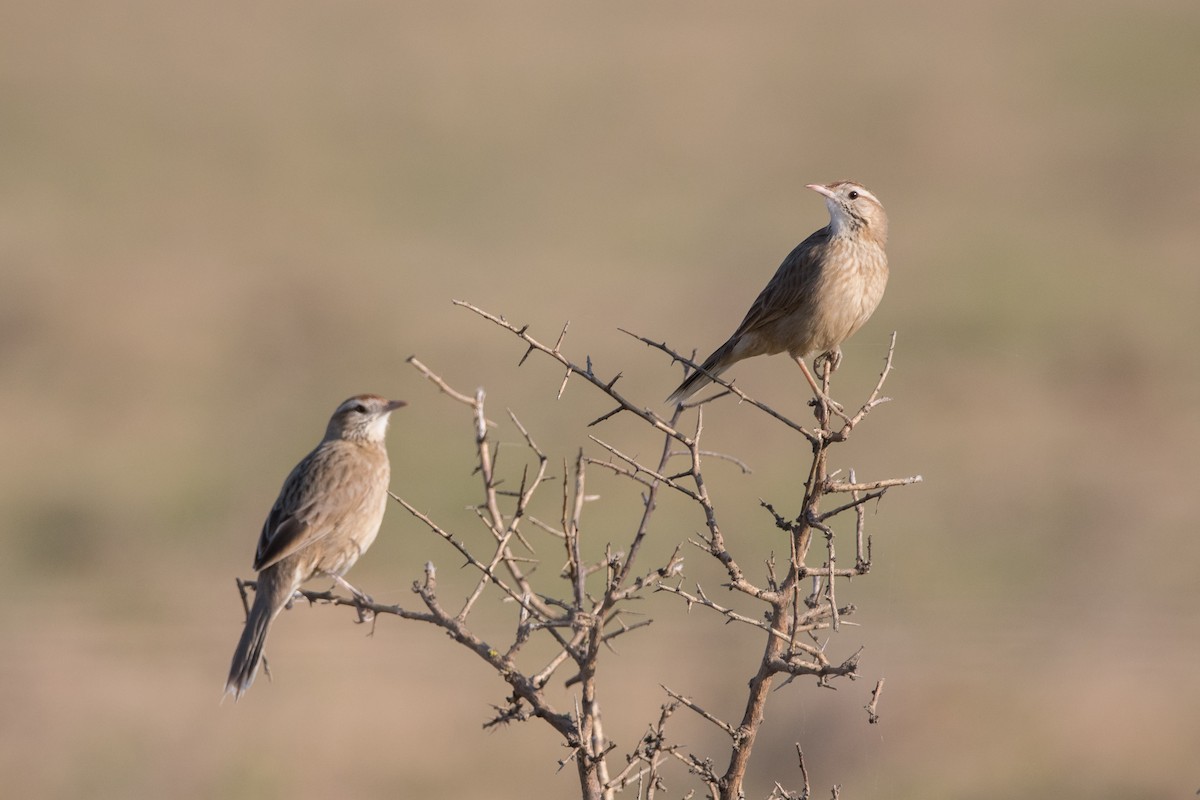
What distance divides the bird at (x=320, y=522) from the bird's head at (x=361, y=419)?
0.17 ft

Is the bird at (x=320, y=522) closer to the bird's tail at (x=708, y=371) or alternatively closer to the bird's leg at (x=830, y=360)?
the bird's tail at (x=708, y=371)

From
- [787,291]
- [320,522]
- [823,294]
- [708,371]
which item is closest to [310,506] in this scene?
[320,522]

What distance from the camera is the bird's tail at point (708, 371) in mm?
7941

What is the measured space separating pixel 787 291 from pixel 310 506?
252 cm

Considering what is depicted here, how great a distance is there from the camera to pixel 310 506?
746 centimetres

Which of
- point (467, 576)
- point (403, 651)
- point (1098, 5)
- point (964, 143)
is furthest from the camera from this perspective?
point (1098, 5)

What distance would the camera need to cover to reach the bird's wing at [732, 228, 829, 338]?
8062 millimetres

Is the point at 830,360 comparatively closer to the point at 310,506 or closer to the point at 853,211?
the point at 853,211

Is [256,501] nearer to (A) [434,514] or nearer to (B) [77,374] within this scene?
(A) [434,514]

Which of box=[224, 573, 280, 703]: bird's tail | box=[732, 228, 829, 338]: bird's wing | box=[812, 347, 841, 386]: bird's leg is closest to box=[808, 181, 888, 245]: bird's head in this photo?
box=[732, 228, 829, 338]: bird's wing

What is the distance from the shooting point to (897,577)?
2219cm

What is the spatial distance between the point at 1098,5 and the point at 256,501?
127 ft

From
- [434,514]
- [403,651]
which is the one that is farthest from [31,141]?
[403,651]

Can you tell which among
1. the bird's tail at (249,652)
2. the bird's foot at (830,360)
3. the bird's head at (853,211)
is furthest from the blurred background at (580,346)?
the bird's tail at (249,652)
